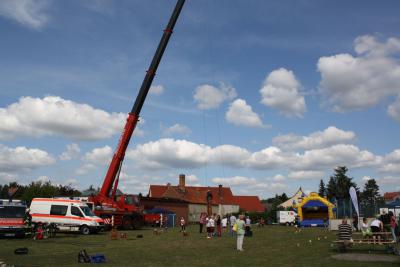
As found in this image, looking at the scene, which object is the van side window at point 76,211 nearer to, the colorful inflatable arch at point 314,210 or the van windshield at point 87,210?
the van windshield at point 87,210

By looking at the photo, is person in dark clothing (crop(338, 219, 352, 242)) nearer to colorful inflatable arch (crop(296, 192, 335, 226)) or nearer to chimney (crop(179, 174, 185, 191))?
colorful inflatable arch (crop(296, 192, 335, 226))

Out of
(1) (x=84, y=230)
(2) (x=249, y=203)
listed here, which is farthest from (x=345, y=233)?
(2) (x=249, y=203)

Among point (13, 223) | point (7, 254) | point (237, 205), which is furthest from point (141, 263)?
point (237, 205)

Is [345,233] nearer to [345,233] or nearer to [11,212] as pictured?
[345,233]

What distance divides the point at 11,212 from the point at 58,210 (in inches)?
→ 192

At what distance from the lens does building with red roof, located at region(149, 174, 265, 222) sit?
7684cm

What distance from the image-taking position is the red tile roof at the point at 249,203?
102m

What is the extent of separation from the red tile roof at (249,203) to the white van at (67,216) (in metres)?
72.9

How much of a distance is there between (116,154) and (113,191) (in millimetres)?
3609

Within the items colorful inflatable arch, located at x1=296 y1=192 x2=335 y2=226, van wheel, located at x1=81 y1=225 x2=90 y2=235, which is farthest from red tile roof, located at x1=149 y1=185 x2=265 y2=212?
van wheel, located at x1=81 y1=225 x2=90 y2=235

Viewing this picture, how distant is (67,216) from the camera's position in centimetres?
2966

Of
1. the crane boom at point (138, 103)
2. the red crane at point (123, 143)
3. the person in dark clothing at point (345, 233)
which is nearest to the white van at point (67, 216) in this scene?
the red crane at point (123, 143)

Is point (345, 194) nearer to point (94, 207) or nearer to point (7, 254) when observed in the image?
point (94, 207)

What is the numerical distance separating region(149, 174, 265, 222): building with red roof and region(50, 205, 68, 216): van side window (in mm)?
42273
